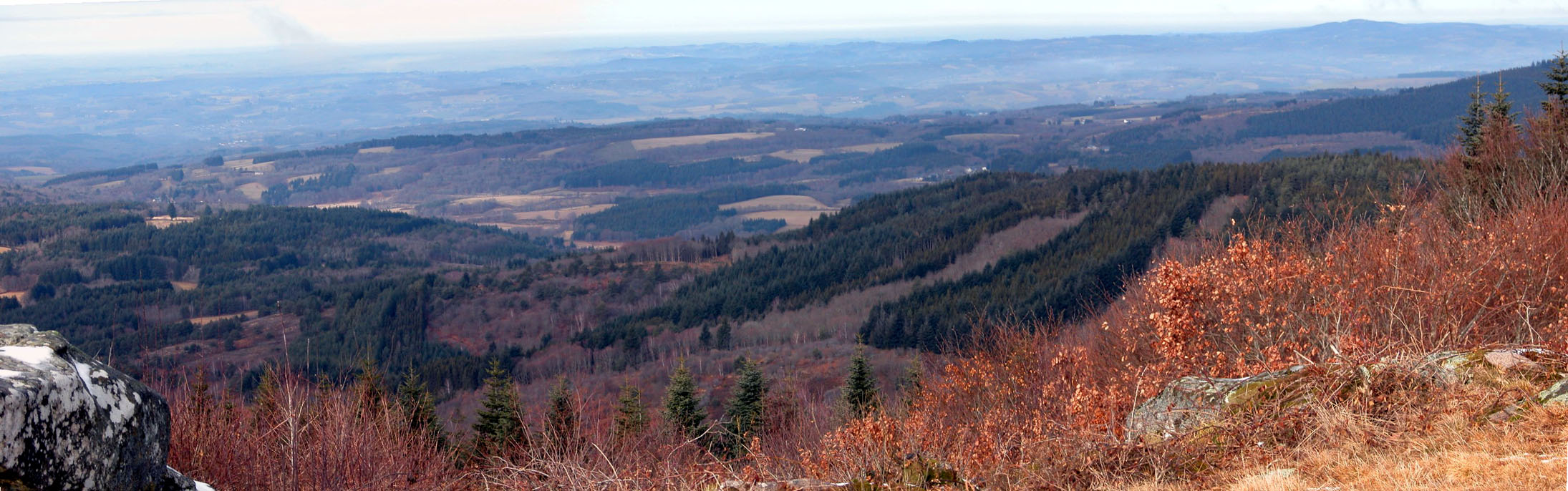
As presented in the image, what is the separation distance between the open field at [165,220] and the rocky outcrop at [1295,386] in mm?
206433

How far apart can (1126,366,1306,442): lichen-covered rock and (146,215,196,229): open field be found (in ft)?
676

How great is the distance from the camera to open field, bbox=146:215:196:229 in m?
180

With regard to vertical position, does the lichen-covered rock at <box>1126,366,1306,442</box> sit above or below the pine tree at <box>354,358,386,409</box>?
above

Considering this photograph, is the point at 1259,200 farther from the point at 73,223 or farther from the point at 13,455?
the point at 73,223

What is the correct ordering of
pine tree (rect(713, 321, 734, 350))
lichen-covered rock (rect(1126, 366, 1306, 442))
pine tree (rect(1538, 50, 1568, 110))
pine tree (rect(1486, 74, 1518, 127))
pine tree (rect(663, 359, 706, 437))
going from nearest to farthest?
lichen-covered rock (rect(1126, 366, 1306, 442)), pine tree (rect(663, 359, 706, 437)), pine tree (rect(1486, 74, 1518, 127)), pine tree (rect(1538, 50, 1568, 110)), pine tree (rect(713, 321, 734, 350))

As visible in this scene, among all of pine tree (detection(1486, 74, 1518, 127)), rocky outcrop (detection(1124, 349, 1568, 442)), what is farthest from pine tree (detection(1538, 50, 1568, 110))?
rocky outcrop (detection(1124, 349, 1568, 442))

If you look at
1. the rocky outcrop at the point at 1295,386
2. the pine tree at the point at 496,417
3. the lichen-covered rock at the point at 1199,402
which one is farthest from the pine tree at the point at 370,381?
the rocky outcrop at the point at 1295,386

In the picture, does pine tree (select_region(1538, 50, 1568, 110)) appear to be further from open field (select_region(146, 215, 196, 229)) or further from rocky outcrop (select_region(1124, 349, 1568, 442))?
open field (select_region(146, 215, 196, 229))

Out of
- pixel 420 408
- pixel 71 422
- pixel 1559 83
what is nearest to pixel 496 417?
pixel 420 408

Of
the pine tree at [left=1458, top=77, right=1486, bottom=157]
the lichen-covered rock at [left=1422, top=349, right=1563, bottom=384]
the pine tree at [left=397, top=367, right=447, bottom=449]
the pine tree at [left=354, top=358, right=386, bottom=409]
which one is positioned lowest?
the pine tree at [left=397, top=367, right=447, bottom=449]

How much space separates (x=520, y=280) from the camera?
142 metres

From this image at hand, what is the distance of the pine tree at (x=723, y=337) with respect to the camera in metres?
107

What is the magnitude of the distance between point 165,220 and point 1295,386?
219340mm

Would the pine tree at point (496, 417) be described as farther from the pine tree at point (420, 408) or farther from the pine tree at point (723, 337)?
the pine tree at point (723, 337)
